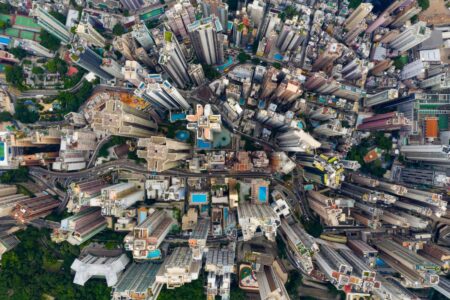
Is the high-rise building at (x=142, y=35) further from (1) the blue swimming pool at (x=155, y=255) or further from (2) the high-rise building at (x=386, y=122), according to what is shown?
(2) the high-rise building at (x=386, y=122)

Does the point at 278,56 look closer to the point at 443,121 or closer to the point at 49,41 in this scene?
the point at 443,121

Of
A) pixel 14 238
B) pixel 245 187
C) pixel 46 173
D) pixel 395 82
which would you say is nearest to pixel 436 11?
pixel 395 82

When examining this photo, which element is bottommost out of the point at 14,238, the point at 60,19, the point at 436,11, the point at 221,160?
the point at 14,238

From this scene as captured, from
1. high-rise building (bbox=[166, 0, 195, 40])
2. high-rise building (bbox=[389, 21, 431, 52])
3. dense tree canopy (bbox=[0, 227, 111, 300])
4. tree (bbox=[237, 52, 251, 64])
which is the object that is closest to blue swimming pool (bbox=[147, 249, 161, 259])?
dense tree canopy (bbox=[0, 227, 111, 300])

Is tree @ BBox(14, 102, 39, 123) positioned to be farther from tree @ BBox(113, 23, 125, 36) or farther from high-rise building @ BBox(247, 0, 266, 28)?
high-rise building @ BBox(247, 0, 266, 28)

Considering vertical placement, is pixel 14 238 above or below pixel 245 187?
below

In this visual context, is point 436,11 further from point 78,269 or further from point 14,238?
point 14,238

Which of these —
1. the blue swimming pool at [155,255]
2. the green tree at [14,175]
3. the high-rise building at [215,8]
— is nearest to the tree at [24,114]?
the green tree at [14,175]
